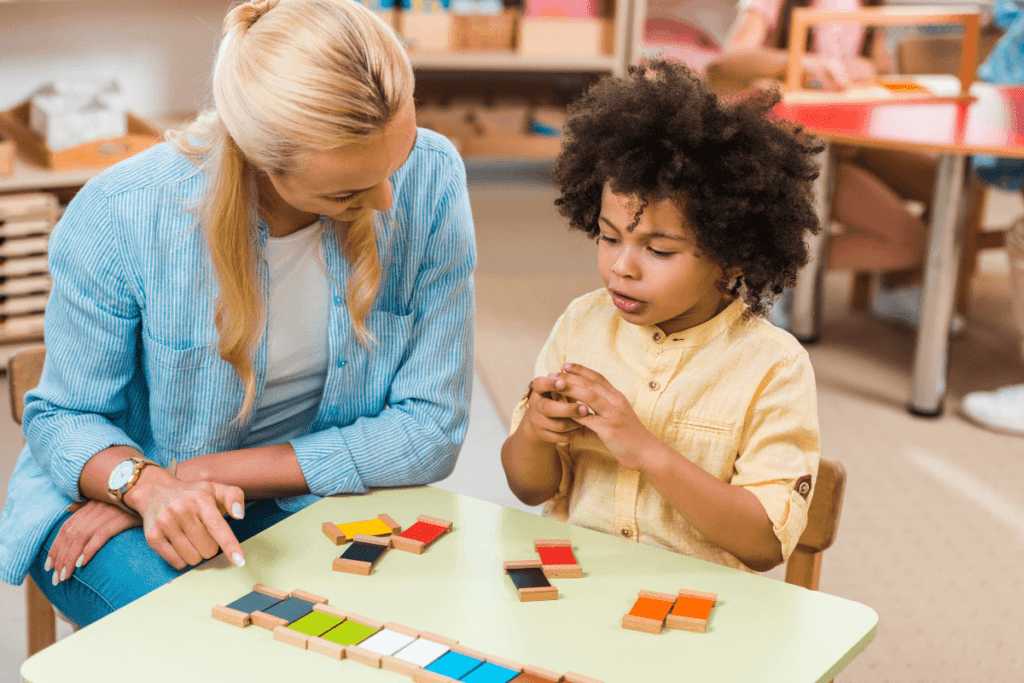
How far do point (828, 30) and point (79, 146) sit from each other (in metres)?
2.83

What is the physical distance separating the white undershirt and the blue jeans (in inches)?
10.1

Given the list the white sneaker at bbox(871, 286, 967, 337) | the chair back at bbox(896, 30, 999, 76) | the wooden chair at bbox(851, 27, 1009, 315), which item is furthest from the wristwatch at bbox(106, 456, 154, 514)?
the chair back at bbox(896, 30, 999, 76)

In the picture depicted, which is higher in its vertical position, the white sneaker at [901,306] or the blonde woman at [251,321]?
the blonde woman at [251,321]

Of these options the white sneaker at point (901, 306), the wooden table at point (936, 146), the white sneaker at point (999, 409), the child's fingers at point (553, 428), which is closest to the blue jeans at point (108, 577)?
the child's fingers at point (553, 428)

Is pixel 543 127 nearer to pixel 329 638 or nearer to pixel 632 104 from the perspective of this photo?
pixel 632 104

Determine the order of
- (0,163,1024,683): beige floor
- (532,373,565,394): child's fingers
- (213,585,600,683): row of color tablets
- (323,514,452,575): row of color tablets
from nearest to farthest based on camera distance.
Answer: (213,585,600,683): row of color tablets, (323,514,452,575): row of color tablets, (532,373,565,394): child's fingers, (0,163,1024,683): beige floor

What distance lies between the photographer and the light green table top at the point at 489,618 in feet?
2.86

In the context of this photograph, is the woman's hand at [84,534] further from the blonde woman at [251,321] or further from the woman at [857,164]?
the woman at [857,164]

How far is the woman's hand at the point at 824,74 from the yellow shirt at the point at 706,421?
2.43m

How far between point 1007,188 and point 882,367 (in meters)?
0.71

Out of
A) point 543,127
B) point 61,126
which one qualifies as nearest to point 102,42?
point 61,126

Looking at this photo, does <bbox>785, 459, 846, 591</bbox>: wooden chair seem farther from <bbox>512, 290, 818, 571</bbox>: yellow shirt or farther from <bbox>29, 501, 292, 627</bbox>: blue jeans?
<bbox>29, 501, 292, 627</bbox>: blue jeans

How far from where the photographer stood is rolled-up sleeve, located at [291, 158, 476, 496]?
4.15 ft

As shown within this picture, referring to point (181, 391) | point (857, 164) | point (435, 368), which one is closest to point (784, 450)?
point (435, 368)
